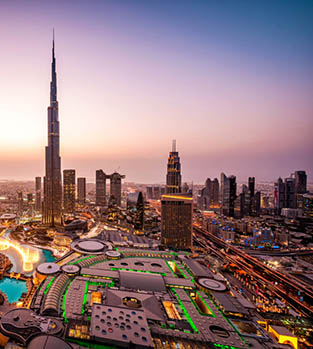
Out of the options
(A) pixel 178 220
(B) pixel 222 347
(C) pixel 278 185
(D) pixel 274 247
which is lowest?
(D) pixel 274 247

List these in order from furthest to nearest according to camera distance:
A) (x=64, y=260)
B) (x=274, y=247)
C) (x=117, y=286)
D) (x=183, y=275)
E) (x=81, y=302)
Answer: (x=274, y=247) < (x=64, y=260) < (x=183, y=275) < (x=117, y=286) < (x=81, y=302)

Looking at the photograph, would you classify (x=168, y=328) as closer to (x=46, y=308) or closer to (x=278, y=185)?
(x=46, y=308)

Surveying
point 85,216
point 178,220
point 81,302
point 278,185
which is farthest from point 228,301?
point 278,185

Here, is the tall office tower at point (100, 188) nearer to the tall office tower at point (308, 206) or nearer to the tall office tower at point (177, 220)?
the tall office tower at point (177, 220)

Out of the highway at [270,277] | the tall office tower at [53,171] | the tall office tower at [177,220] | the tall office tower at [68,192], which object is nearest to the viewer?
the highway at [270,277]

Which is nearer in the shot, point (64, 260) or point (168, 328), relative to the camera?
point (168, 328)

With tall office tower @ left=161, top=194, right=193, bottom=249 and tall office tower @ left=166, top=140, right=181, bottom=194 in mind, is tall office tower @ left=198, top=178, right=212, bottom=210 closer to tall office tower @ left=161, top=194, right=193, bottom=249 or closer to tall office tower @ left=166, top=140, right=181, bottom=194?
tall office tower @ left=166, top=140, right=181, bottom=194

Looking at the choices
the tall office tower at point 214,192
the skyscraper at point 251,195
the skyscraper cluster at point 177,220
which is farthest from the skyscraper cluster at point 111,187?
the skyscraper cluster at point 177,220

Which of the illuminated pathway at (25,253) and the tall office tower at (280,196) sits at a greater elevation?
the tall office tower at (280,196)
